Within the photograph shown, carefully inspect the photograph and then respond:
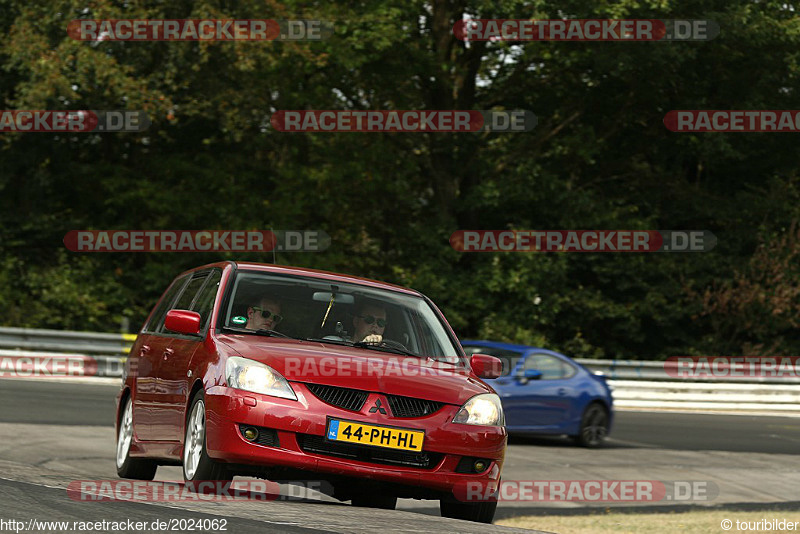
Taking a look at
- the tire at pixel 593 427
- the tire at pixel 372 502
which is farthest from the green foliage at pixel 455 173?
the tire at pixel 372 502

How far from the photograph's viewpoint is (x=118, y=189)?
31.1 m

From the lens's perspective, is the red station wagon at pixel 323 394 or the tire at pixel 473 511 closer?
the red station wagon at pixel 323 394

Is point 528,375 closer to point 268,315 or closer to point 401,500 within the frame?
point 401,500

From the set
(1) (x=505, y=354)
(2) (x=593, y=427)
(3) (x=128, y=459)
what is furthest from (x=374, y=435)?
(2) (x=593, y=427)

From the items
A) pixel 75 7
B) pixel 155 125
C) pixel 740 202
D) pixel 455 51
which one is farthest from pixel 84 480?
pixel 740 202

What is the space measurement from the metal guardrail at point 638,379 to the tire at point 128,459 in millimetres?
12617

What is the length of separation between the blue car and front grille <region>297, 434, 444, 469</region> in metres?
10.2

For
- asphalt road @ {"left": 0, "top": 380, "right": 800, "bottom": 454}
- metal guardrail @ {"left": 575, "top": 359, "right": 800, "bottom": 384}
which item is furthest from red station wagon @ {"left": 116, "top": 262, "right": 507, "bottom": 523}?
metal guardrail @ {"left": 575, "top": 359, "right": 800, "bottom": 384}

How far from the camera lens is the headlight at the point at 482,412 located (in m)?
7.85

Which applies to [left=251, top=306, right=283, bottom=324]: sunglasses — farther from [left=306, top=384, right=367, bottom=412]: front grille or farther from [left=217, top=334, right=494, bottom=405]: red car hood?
[left=306, top=384, right=367, bottom=412]: front grille

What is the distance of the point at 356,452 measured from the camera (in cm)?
755

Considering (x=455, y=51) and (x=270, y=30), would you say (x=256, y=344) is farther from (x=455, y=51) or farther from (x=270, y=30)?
(x=455, y=51)

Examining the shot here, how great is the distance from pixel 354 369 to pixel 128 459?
107 inches

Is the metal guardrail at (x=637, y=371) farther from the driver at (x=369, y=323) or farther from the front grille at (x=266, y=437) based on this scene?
the front grille at (x=266, y=437)
